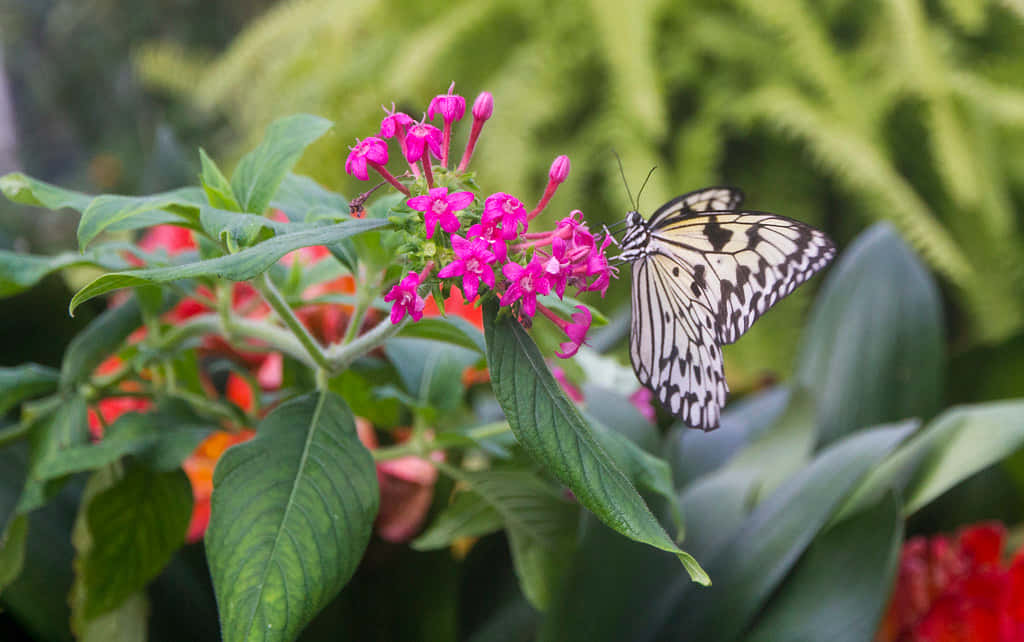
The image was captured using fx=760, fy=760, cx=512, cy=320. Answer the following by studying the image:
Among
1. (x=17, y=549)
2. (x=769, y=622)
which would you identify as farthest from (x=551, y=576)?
(x=17, y=549)

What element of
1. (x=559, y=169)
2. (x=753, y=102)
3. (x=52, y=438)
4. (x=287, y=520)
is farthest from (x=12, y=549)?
(x=753, y=102)

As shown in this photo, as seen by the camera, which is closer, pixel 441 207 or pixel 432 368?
pixel 441 207

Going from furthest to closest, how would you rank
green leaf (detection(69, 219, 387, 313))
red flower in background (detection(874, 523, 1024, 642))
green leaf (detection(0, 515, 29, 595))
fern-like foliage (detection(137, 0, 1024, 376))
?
fern-like foliage (detection(137, 0, 1024, 376))
red flower in background (detection(874, 523, 1024, 642))
green leaf (detection(0, 515, 29, 595))
green leaf (detection(69, 219, 387, 313))

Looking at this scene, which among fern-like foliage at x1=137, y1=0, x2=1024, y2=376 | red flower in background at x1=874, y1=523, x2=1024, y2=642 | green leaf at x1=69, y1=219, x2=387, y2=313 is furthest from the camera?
fern-like foliage at x1=137, y1=0, x2=1024, y2=376

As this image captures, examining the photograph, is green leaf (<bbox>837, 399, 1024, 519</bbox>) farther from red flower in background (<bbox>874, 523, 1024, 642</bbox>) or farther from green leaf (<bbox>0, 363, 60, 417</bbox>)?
green leaf (<bbox>0, 363, 60, 417</bbox>)

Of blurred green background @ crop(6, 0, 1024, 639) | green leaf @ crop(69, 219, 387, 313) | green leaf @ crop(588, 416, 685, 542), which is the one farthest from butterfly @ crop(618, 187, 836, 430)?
blurred green background @ crop(6, 0, 1024, 639)

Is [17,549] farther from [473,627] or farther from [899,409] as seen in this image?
[899,409]

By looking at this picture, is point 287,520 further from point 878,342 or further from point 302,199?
point 878,342
